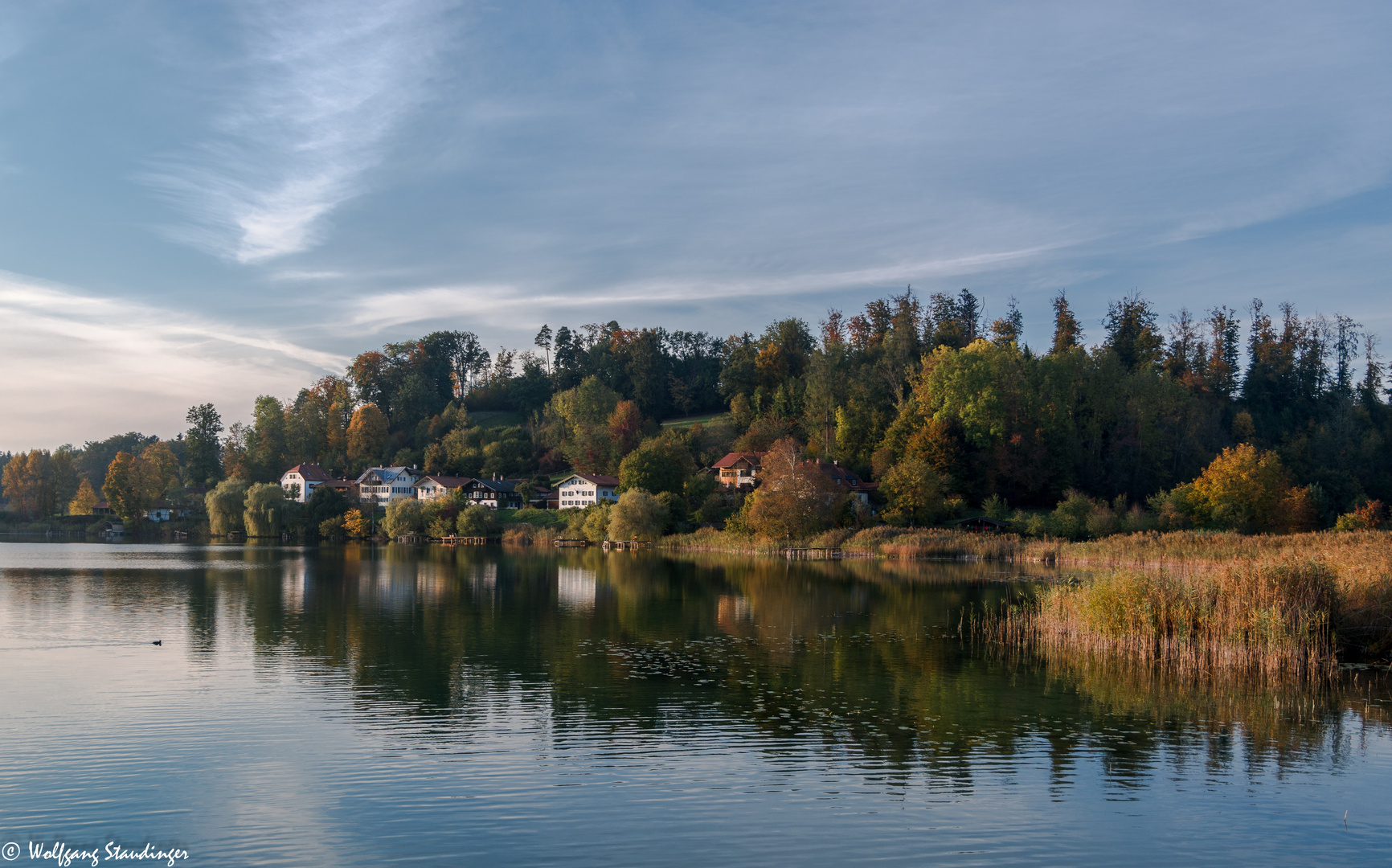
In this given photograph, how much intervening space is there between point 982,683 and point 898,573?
3375 cm

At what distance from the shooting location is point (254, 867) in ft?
34.6

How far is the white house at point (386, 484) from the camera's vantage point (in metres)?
125

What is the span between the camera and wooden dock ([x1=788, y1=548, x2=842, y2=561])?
7044 centimetres

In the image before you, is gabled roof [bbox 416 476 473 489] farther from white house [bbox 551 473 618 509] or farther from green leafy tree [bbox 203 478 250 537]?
green leafy tree [bbox 203 478 250 537]

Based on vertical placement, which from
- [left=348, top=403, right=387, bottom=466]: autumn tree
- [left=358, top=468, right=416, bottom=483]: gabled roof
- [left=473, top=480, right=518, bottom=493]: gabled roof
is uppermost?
[left=348, top=403, right=387, bottom=466]: autumn tree

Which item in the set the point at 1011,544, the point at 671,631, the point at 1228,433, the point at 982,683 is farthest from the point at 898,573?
the point at 1228,433

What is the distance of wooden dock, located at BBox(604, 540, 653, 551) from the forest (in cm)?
914

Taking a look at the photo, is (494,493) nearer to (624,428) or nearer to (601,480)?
(601,480)

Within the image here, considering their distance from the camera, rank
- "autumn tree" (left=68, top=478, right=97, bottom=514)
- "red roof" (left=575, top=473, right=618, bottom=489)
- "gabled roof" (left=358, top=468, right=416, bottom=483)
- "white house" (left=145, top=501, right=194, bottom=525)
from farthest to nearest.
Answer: "autumn tree" (left=68, top=478, right=97, bottom=514), "gabled roof" (left=358, top=468, right=416, bottom=483), "white house" (left=145, top=501, right=194, bottom=525), "red roof" (left=575, top=473, right=618, bottom=489)

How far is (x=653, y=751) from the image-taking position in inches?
619

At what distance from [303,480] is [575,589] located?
94125 mm

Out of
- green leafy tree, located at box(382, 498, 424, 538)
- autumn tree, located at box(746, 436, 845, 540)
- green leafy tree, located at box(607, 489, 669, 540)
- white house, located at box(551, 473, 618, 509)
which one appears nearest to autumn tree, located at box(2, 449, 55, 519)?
green leafy tree, located at box(382, 498, 424, 538)

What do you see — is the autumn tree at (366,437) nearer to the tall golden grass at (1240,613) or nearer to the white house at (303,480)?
the white house at (303,480)

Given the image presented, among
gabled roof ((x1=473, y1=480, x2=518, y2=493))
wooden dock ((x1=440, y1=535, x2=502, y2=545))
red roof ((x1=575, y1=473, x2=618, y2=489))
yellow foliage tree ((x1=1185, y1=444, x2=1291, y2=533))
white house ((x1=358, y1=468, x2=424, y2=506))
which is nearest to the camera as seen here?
yellow foliage tree ((x1=1185, y1=444, x2=1291, y2=533))
